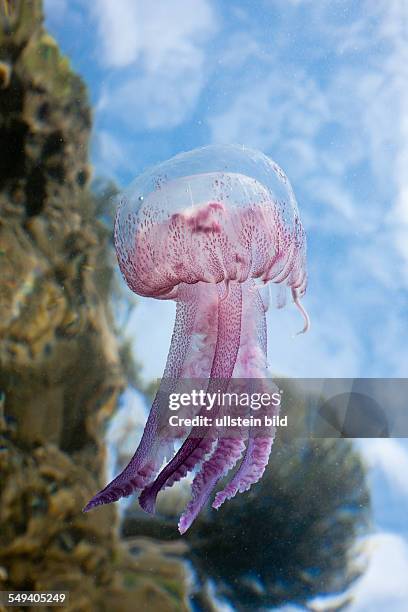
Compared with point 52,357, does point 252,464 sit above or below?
below

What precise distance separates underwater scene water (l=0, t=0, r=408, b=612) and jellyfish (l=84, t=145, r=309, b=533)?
301 millimetres

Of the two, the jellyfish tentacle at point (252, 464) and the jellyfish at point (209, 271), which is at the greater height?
the jellyfish at point (209, 271)

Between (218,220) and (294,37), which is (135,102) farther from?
(218,220)

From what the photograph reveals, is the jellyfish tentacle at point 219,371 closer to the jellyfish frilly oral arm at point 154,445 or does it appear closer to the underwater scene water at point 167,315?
the jellyfish frilly oral arm at point 154,445

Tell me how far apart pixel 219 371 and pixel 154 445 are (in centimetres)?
25

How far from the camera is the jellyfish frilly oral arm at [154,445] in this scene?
1.12 meters

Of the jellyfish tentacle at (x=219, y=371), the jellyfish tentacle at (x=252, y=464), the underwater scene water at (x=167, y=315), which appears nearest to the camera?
the jellyfish tentacle at (x=219, y=371)

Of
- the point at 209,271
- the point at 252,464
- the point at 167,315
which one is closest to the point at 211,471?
the point at 252,464

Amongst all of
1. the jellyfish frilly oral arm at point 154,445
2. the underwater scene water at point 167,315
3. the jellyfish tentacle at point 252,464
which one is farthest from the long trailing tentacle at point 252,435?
the underwater scene water at point 167,315

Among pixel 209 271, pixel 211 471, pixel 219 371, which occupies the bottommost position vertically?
pixel 211 471

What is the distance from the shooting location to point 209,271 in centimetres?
111

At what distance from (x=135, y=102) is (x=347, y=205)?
855mm

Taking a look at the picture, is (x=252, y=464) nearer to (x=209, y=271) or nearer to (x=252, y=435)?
(x=252, y=435)

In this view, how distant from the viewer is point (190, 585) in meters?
1.79
